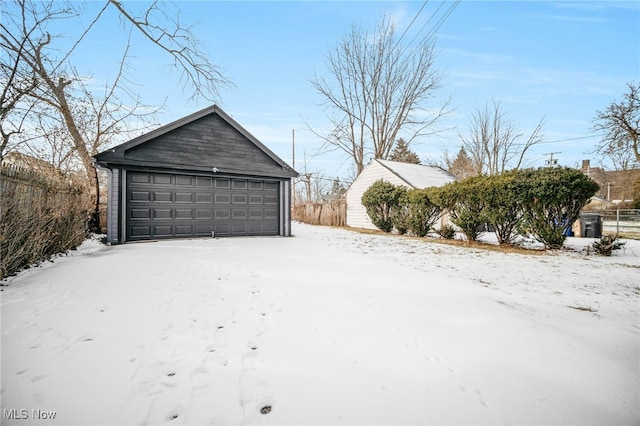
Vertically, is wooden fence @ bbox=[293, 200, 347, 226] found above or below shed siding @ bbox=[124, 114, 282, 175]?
below

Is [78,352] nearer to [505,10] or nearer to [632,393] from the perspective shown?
[632,393]

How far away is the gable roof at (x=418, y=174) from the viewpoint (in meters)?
15.8

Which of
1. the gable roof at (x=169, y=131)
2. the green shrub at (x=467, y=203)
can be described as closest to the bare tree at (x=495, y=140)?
the green shrub at (x=467, y=203)

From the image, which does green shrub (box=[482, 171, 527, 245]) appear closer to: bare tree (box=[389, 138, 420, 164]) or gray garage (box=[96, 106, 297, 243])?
gray garage (box=[96, 106, 297, 243])

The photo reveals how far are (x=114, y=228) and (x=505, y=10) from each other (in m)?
13.8

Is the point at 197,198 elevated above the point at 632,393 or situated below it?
above

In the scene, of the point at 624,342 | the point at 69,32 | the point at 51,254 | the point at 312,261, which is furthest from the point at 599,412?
the point at 69,32

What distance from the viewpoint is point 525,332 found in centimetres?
258

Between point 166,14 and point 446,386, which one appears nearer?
point 446,386

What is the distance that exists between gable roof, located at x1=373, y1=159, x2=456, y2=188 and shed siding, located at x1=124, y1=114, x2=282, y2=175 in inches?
339

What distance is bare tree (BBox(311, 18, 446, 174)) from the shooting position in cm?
2033

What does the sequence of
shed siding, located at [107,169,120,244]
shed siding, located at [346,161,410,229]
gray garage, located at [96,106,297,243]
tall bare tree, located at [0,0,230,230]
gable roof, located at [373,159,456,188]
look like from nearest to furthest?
1. tall bare tree, located at [0,0,230,230]
2. shed siding, located at [107,169,120,244]
3. gray garage, located at [96,106,297,243]
4. gable roof, located at [373,159,456,188]
5. shed siding, located at [346,161,410,229]

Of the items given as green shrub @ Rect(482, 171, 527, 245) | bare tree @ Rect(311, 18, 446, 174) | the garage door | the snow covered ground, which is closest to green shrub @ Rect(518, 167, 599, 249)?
green shrub @ Rect(482, 171, 527, 245)

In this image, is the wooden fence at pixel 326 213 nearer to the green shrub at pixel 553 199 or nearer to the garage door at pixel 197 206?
the garage door at pixel 197 206
